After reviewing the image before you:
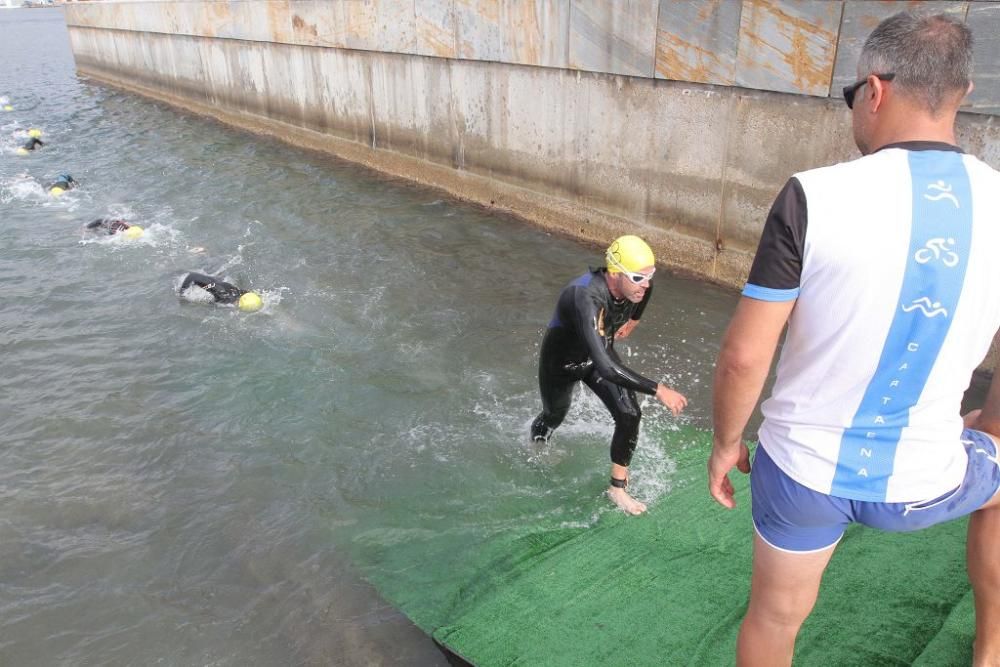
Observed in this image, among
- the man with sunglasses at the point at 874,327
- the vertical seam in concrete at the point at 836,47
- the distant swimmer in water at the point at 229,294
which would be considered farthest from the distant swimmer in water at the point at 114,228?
the man with sunglasses at the point at 874,327

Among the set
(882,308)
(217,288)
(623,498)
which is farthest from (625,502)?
(217,288)

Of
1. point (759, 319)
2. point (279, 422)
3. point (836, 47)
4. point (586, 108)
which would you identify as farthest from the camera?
point (586, 108)

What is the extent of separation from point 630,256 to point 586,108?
6972 millimetres

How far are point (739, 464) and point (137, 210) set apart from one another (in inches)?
563

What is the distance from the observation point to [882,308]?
2016mm

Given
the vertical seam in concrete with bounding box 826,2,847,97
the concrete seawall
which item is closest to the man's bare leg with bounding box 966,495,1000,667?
the concrete seawall

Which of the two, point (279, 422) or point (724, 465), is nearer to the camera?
point (724, 465)

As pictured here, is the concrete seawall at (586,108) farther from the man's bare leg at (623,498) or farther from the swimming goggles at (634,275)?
the man's bare leg at (623,498)

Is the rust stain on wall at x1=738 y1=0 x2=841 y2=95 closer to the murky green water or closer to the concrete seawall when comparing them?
the concrete seawall

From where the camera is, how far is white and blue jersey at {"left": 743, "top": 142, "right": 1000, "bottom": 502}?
1.97 metres

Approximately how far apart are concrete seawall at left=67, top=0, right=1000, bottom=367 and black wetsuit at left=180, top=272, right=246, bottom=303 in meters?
5.06

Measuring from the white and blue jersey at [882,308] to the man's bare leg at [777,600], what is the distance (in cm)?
29

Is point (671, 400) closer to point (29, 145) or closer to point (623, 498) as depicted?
point (623, 498)

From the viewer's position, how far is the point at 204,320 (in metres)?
9.42
